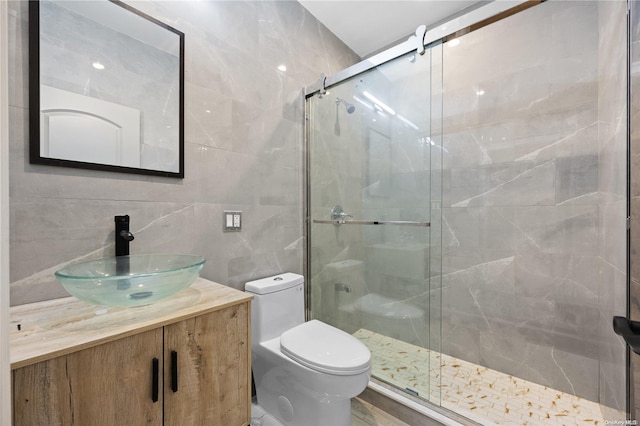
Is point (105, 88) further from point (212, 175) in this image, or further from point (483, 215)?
point (483, 215)

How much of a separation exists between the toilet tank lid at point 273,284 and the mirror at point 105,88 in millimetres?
705

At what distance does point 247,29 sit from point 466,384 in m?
2.59

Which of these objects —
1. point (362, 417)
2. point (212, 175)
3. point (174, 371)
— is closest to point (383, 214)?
point (212, 175)

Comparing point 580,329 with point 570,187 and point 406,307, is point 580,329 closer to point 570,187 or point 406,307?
point 570,187

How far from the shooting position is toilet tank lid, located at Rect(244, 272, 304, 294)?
1543 millimetres

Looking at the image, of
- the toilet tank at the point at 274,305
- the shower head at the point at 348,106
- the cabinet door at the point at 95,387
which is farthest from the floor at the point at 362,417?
the shower head at the point at 348,106

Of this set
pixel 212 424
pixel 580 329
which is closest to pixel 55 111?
pixel 212 424

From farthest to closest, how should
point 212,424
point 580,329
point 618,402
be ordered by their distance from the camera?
point 580,329, point 618,402, point 212,424

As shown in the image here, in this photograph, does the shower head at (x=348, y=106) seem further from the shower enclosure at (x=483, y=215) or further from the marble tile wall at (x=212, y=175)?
the marble tile wall at (x=212, y=175)

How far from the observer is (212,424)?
1.00 metres

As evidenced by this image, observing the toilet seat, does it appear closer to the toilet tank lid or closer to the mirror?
the toilet tank lid

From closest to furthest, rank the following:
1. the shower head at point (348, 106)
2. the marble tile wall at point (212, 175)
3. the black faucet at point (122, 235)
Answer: the marble tile wall at point (212, 175) → the black faucet at point (122, 235) → the shower head at point (348, 106)

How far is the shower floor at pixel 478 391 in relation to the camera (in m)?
1.50

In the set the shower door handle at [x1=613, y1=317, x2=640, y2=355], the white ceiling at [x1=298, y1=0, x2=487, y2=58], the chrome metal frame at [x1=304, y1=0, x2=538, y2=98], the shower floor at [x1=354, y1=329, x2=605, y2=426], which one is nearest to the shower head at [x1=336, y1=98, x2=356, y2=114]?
the chrome metal frame at [x1=304, y1=0, x2=538, y2=98]
